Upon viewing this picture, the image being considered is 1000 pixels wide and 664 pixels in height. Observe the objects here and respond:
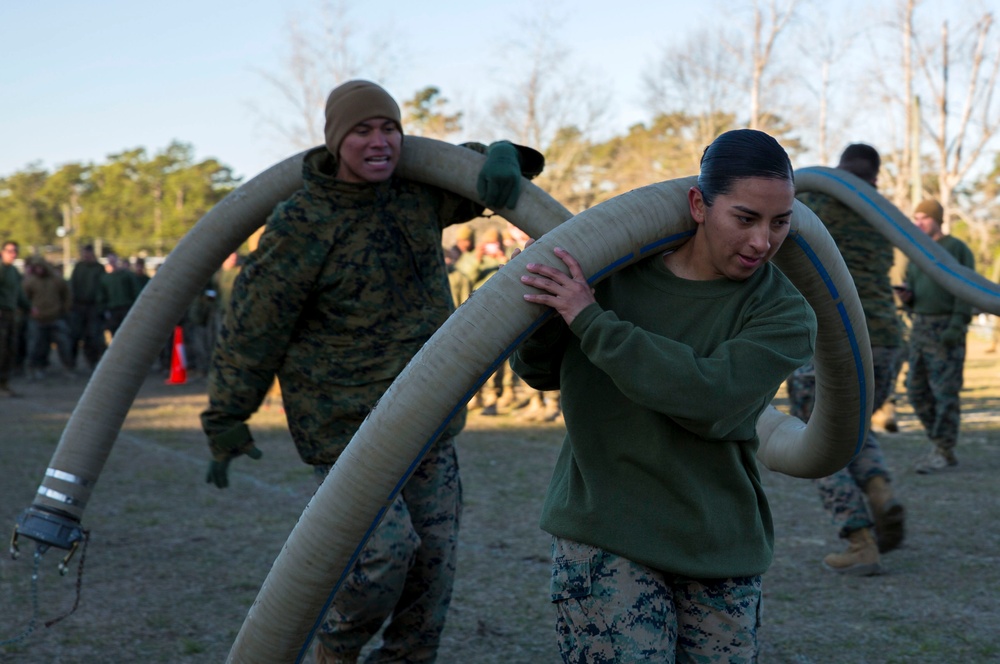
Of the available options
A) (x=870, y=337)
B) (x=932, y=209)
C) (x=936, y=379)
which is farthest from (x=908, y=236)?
(x=936, y=379)

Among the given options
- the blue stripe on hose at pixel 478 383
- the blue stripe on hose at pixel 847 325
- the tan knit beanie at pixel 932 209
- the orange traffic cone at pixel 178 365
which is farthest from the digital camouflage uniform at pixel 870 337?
the orange traffic cone at pixel 178 365

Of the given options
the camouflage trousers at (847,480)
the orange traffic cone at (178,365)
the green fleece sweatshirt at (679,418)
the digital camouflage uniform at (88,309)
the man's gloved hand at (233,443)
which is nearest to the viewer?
the green fleece sweatshirt at (679,418)

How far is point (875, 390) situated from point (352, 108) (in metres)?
3.27

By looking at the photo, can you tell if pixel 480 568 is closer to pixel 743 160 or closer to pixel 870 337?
pixel 870 337

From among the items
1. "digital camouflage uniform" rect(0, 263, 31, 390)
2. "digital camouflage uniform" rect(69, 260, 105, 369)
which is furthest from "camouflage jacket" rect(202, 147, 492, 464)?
"digital camouflage uniform" rect(69, 260, 105, 369)

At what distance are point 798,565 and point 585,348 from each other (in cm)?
442

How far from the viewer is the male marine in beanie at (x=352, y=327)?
12.9ft

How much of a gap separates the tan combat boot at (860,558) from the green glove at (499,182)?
324 cm

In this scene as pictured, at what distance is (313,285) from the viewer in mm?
3951

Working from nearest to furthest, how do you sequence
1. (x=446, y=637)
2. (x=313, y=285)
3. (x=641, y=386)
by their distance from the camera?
(x=641, y=386) → (x=313, y=285) → (x=446, y=637)

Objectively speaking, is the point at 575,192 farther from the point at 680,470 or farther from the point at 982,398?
the point at 680,470

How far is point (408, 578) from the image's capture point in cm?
412

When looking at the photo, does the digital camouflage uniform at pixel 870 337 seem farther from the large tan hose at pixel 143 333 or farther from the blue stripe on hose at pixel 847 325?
the large tan hose at pixel 143 333

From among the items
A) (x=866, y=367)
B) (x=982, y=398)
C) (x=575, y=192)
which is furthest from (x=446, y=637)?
(x=575, y=192)
